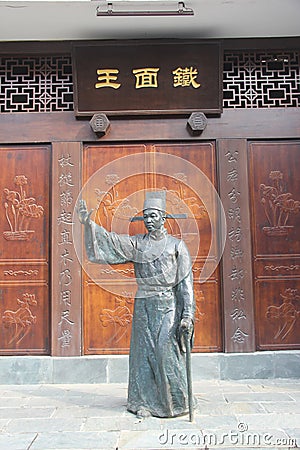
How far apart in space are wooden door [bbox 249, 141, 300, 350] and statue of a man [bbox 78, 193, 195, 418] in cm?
185

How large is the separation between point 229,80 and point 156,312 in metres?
3.40

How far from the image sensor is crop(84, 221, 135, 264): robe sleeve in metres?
3.89

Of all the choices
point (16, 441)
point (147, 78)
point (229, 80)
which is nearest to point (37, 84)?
point (147, 78)

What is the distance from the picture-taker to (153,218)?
394 cm

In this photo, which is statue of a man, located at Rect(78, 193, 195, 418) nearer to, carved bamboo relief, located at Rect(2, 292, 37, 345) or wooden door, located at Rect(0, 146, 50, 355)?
wooden door, located at Rect(0, 146, 50, 355)

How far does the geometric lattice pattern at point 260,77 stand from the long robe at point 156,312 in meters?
2.71

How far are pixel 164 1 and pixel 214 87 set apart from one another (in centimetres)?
116

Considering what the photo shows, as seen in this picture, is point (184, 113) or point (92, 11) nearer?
point (92, 11)

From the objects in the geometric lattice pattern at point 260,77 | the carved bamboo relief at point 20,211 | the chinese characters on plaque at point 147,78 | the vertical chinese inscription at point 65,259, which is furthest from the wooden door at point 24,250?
the geometric lattice pattern at point 260,77

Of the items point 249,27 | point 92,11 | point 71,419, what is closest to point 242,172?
point 249,27

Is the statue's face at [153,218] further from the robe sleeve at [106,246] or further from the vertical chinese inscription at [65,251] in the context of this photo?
the vertical chinese inscription at [65,251]

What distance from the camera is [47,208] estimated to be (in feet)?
18.4

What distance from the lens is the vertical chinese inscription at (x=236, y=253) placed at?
537 cm

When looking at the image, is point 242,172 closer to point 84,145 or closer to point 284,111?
point 284,111
